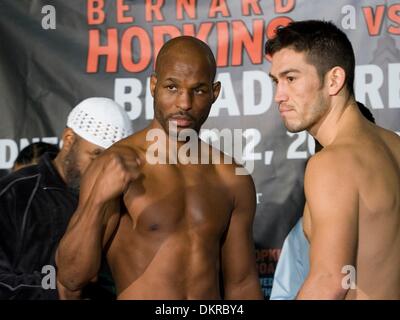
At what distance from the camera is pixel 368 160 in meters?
2.22

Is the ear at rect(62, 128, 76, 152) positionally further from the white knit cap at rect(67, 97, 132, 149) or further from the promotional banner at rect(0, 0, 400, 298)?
the promotional banner at rect(0, 0, 400, 298)

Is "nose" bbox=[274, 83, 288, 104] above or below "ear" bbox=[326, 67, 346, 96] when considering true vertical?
below

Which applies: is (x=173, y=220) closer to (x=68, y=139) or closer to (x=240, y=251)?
(x=240, y=251)

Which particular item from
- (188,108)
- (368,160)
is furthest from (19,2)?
(368,160)

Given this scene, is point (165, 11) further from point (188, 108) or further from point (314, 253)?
point (314, 253)

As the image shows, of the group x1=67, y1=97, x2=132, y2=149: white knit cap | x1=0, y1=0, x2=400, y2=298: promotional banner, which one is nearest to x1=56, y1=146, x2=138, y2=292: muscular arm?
x1=67, y1=97, x2=132, y2=149: white knit cap

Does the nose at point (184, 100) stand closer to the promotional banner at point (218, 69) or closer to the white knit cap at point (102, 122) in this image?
the white knit cap at point (102, 122)

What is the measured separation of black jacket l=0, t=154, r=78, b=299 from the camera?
3.07 meters

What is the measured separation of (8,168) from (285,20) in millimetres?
1400

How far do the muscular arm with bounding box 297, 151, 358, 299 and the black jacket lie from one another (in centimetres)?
130

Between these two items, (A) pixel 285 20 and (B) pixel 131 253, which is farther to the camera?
(A) pixel 285 20

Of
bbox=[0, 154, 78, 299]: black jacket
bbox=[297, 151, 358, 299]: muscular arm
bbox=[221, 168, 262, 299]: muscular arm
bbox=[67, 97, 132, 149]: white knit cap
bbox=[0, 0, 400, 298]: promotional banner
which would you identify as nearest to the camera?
bbox=[297, 151, 358, 299]: muscular arm

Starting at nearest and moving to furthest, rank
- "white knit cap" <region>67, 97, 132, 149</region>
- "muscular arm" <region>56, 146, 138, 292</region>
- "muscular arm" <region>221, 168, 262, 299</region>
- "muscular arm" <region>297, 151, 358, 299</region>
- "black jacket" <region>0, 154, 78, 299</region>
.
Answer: "muscular arm" <region>297, 151, 358, 299</region>, "muscular arm" <region>56, 146, 138, 292</region>, "muscular arm" <region>221, 168, 262, 299</region>, "black jacket" <region>0, 154, 78, 299</region>, "white knit cap" <region>67, 97, 132, 149</region>


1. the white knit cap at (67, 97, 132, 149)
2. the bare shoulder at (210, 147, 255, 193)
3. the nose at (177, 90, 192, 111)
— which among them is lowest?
the bare shoulder at (210, 147, 255, 193)
